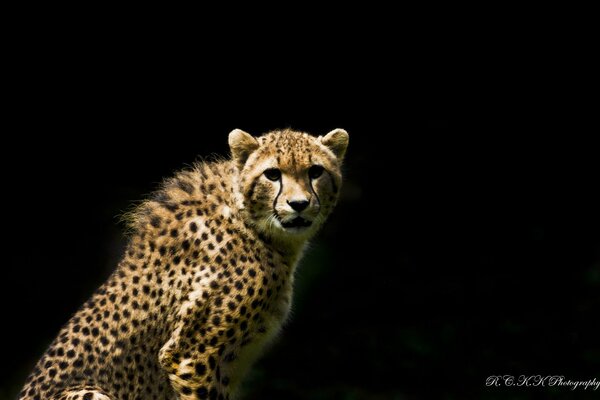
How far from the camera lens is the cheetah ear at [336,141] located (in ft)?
17.3

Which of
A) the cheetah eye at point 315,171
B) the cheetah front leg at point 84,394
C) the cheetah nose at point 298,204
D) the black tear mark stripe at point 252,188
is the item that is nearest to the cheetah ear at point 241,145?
the black tear mark stripe at point 252,188

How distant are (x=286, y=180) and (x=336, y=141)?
1.40ft

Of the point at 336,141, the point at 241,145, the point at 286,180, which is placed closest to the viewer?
the point at 286,180

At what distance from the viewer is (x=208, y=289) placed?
5113 mm

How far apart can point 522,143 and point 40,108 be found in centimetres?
417

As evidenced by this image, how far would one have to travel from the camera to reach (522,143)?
9.47 m

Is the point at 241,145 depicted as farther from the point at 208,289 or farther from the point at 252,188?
the point at 208,289

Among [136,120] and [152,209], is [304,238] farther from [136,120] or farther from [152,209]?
[136,120]

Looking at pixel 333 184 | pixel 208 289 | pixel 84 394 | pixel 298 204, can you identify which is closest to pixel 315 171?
pixel 333 184

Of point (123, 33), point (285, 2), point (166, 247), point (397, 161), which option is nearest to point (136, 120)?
point (123, 33)

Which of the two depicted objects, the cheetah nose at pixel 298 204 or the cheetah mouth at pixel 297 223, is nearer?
the cheetah nose at pixel 298 204

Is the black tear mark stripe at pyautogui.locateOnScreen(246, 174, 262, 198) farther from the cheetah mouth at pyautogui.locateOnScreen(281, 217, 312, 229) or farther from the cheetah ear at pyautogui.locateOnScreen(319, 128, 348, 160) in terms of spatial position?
the cheetah ear at pyautogui.locateOnScreen(319, 128, 348, 160)

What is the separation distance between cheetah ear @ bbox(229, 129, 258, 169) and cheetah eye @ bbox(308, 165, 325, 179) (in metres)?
0.32

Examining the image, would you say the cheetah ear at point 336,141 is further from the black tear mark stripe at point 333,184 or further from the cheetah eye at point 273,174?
the cheetah eye at point 273,174
